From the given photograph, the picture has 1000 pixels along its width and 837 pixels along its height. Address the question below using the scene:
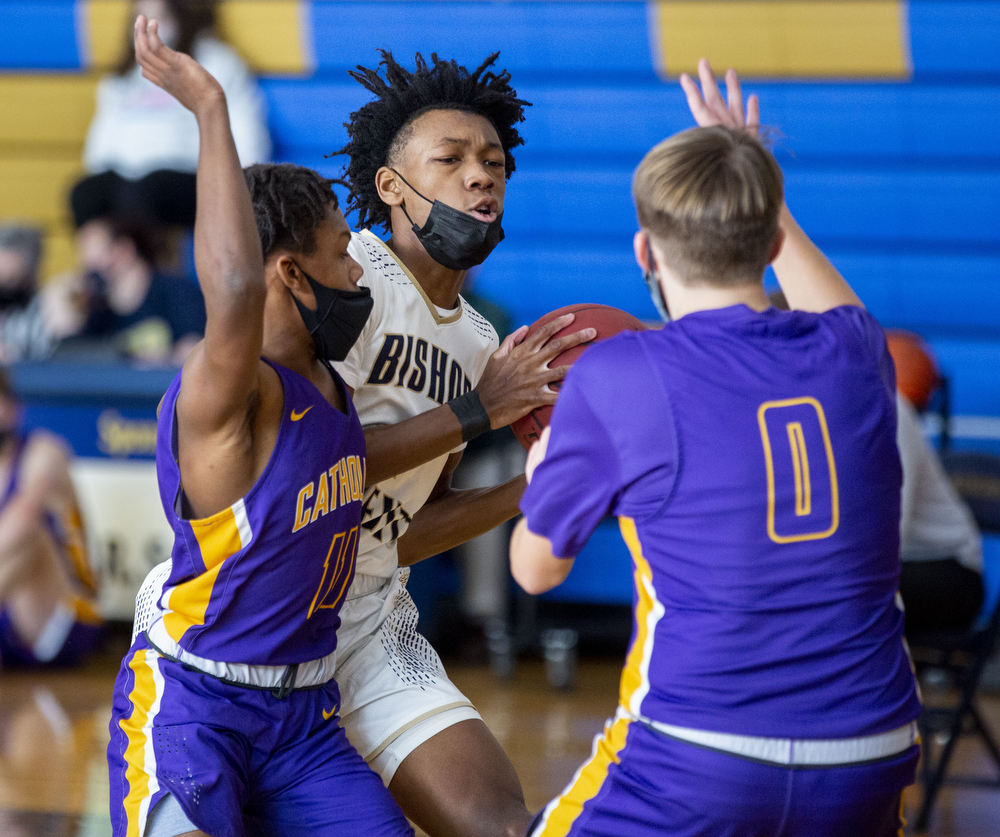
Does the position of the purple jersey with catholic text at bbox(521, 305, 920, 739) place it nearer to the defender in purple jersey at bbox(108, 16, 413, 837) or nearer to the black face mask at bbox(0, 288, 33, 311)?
the defender in purple jersey at bbox(108, 16, 413, 837)

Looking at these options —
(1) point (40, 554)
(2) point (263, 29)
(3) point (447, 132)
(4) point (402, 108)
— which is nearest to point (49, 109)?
(2) point (263, 29)

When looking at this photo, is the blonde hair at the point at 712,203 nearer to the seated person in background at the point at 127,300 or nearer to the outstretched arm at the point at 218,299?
the outstretched arm at the point at 218,299

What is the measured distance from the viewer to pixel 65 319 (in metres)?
5.77

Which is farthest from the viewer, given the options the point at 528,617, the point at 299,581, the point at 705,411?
the point at 528,617

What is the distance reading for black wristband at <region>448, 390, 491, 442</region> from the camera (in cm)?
220

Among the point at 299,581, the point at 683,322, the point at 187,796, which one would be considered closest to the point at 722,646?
the point at 683,322

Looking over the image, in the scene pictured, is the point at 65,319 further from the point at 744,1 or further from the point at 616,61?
the point at 744,1

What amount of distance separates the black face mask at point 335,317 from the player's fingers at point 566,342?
0.34 m

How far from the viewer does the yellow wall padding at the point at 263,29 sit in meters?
6.44

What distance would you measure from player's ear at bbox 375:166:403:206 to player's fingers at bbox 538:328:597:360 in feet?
1.69

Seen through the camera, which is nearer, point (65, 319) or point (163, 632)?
point (163, 632)

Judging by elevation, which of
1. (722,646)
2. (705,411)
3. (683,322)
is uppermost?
(683,322)

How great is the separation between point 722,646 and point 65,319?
4.98 metres

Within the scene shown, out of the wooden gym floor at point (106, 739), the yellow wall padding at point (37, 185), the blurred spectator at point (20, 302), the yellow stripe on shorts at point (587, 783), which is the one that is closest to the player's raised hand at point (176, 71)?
the yellow stripe on shorts at point (587, 783)
